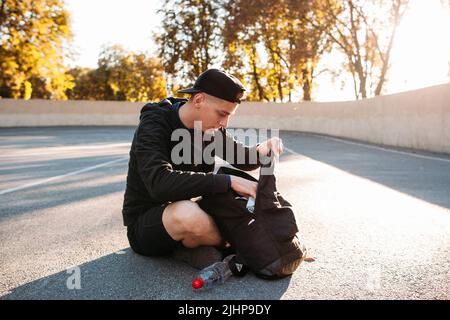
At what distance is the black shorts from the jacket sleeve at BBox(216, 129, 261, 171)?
2.71ft

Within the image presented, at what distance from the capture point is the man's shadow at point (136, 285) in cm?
252

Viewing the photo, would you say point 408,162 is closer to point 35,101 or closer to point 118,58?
point 35,101

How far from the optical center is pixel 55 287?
8.74 feet

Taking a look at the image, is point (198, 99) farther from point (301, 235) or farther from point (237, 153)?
point (301, 235)

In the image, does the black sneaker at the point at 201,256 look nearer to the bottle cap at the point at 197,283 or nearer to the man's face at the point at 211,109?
the bottle cap at the point at 197,283

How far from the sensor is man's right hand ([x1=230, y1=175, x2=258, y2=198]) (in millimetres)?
2805

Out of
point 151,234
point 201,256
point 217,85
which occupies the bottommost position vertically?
point 201,256

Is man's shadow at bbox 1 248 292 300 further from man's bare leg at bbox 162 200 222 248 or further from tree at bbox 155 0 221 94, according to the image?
tree at bbox 155 0 221 94

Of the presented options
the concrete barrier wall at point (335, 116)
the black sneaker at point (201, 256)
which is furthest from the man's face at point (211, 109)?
the concrete barrier wall at point (335, 116)

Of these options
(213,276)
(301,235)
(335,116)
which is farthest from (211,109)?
(335,116)

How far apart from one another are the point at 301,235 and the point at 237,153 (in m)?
0.94

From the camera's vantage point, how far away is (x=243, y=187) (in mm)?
2801

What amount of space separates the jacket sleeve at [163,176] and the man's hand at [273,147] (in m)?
0.59
